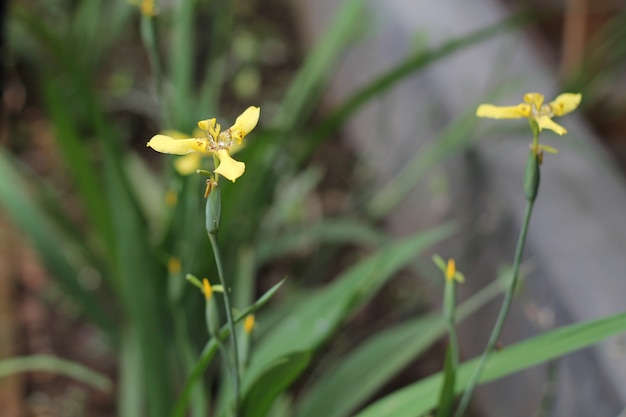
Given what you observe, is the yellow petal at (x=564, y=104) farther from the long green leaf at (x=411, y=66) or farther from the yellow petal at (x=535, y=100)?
the long green leaf at (x=411, y=66)

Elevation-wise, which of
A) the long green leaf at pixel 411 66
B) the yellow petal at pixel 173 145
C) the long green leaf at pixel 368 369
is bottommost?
the yellow petal at pixel 173 145

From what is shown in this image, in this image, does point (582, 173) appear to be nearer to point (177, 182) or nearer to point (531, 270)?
point (531, 270)

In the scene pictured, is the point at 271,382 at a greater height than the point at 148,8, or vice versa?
the point at 148,8

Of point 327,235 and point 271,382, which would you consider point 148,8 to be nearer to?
point 271,382

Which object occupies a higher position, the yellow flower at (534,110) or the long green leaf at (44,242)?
the long green leaf at (44,242)

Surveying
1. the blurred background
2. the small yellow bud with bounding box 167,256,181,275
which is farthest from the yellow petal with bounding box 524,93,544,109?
the small yellow bud with bounding box 167,256,181,275

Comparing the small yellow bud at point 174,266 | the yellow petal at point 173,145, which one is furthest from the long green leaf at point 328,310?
the yellow petal at point 173,145

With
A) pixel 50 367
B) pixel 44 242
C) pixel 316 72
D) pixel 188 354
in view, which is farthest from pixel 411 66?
pixel 50 367
